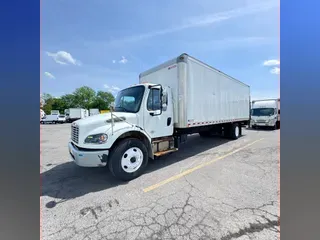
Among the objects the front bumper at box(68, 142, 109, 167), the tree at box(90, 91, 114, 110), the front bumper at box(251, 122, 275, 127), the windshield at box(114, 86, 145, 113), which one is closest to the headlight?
the front bumper at box(68, 142, 109, 167)

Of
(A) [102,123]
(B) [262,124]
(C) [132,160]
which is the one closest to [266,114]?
(B) [262,124]

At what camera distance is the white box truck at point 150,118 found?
354 cm

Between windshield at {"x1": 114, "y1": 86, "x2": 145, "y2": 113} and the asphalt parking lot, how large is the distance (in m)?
1.84

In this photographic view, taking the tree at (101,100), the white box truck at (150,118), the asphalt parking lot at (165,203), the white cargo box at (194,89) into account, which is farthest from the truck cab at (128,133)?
the tree at (101,100)

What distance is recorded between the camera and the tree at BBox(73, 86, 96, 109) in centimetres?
5991

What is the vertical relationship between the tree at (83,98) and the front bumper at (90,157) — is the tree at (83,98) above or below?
above

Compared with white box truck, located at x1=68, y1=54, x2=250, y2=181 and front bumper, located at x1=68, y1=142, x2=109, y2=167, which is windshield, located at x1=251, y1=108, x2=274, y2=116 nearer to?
white box truck, located at x1=68, y1=54, x2=250, y2=181

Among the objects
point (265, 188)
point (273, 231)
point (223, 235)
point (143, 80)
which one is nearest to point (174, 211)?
point (223, 235)

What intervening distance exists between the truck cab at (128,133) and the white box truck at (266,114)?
13.0 metres

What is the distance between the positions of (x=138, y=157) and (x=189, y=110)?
2297mm

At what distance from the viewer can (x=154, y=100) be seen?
14.6ft

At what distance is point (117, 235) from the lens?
2.08 m

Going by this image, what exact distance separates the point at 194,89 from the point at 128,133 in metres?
2.80

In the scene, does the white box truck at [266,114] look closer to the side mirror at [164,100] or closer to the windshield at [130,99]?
the side mirror at [164,100]
